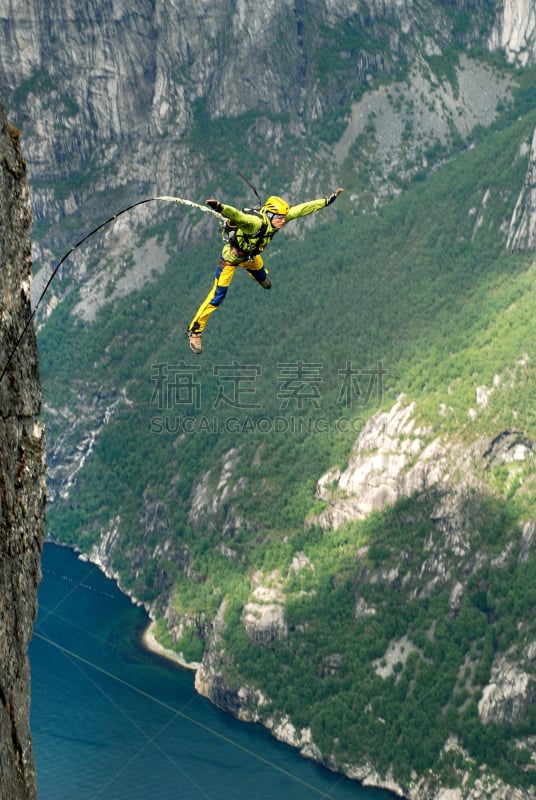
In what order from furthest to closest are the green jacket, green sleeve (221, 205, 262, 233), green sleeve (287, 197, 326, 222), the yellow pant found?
the yellow pant → green sleeve (287, 197, 326, 222) → the green jacket → green sleeve (221, 205, 262, 233)

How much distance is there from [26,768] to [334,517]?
13443 centimetres

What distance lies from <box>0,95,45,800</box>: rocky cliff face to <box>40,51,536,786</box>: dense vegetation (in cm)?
Result: 11320

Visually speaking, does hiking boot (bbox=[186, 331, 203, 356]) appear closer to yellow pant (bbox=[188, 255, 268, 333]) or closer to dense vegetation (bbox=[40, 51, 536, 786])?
yellow pant (bbox=[188, 255, 268, 333])

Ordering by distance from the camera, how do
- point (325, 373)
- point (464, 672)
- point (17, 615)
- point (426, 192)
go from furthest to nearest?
point (426, 192)
point (325, 373)
point (464, 672)
point (17, 615)

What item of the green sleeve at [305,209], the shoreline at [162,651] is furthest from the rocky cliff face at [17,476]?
the shoreline at [162,651]

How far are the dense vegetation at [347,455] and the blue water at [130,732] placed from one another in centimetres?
612

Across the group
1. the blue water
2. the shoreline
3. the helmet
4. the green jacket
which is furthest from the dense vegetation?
the helmet

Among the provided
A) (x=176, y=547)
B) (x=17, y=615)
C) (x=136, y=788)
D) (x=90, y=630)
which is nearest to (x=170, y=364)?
(x=176, y=547)

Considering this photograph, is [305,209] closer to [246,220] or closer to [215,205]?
[246,220]

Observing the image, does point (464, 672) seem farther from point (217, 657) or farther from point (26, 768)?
point (26, 768)

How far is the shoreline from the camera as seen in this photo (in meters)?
155

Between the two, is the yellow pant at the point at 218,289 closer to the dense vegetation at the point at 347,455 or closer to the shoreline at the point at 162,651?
the dense vegetation at the point at 347,455

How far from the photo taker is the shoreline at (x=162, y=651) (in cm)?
15488

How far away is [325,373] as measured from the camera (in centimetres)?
16538
